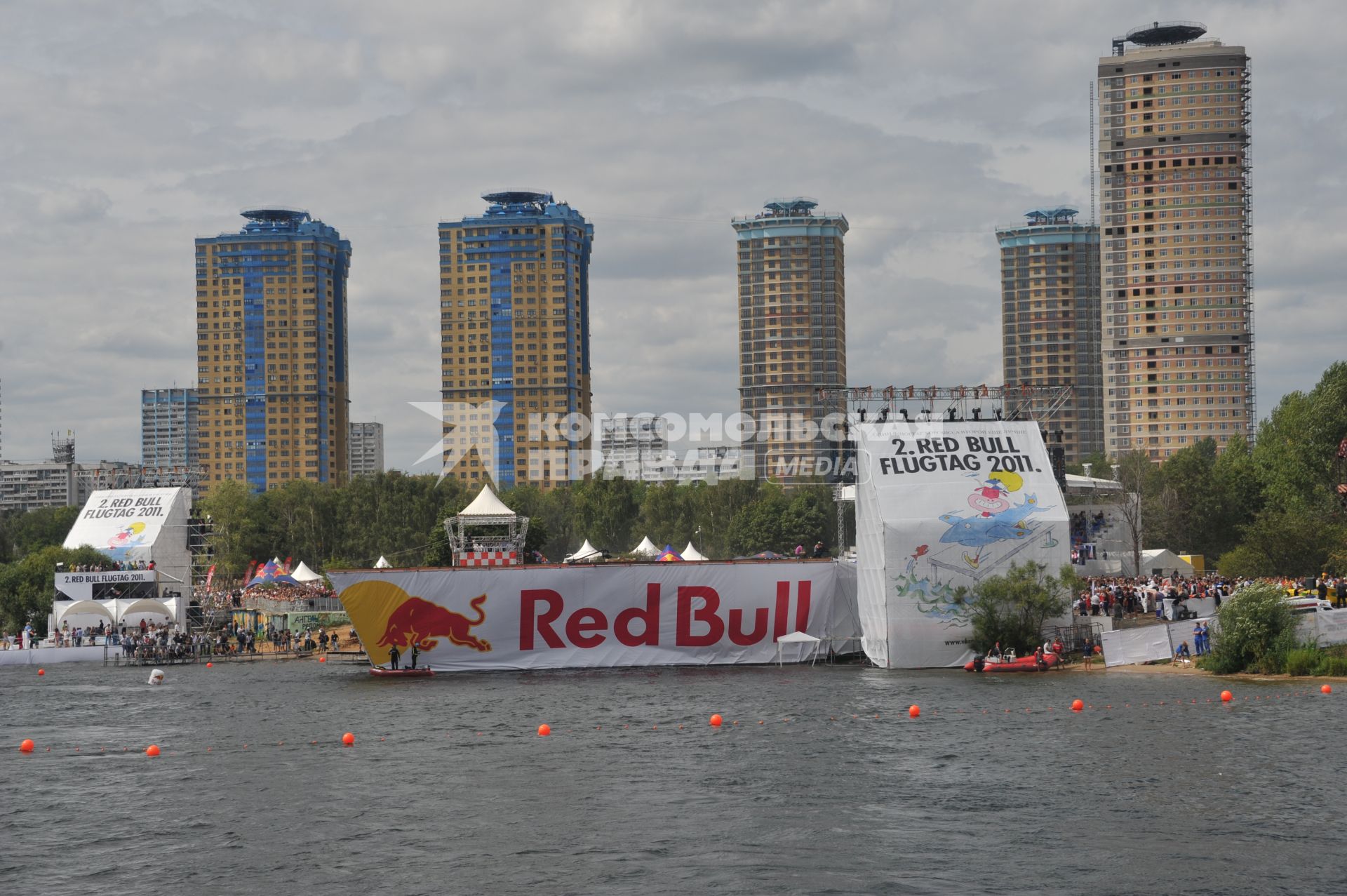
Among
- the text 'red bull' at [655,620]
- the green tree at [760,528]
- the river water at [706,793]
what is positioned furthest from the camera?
the green tree at [760,528]

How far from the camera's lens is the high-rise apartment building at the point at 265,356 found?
7717 inches

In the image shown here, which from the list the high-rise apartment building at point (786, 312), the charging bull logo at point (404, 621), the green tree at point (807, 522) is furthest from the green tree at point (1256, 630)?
the high-rise apartment building at point (786, 312)

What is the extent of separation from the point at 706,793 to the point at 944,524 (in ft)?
90.1

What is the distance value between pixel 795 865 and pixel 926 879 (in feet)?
8.73

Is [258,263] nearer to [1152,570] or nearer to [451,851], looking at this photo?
[1152,570]

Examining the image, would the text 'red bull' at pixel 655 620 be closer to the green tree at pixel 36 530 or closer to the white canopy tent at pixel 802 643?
the white canopy tent at pixel 802 643

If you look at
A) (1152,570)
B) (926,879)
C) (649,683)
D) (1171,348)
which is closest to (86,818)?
(926,879)

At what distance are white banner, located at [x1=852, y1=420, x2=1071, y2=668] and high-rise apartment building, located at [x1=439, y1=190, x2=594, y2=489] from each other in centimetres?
12657

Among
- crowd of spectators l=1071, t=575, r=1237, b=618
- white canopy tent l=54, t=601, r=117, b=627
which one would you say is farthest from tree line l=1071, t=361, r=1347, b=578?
white canopy tent l=54, t=601, r=117, b=627

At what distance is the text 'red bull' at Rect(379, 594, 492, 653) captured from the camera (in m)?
65.4

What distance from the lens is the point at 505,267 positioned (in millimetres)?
187000

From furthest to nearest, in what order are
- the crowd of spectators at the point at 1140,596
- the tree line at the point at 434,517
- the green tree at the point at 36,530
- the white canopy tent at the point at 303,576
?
1. the green tree at the point at 36,530
2. the tree line at the point at 434,517
3. the white canopy tent at the point at 303,576
4. the crowd of spectators at the point at 1140,596

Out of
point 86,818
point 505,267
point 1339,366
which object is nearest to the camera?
point 86,818

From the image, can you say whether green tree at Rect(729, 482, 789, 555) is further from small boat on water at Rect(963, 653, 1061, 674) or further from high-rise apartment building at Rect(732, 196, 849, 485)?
small boat on water at Rect(963, 653, 1061, 674)
